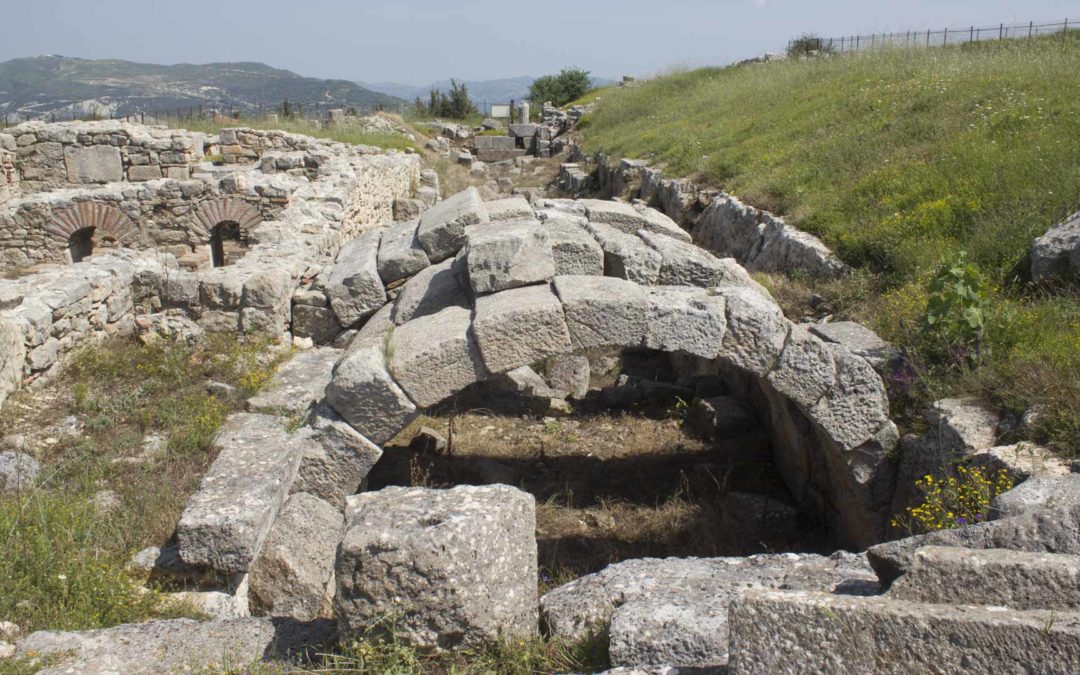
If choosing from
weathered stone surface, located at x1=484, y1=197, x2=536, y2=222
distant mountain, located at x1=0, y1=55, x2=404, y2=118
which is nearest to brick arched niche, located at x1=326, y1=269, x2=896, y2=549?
weathered stone surface, located at x1=484, y1=197, x2=536, y2=222

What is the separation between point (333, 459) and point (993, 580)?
3.92 meters

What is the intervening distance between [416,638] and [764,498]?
4.09m

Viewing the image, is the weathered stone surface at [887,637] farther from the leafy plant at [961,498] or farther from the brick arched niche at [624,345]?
the brick arched niche at [624,345]

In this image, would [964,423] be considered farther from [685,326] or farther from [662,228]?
[662,228]

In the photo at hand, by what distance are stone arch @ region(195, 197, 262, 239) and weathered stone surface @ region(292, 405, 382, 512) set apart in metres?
7.43

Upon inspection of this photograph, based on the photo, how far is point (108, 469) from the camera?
584cm

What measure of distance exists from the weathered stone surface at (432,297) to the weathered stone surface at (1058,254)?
4.62 m

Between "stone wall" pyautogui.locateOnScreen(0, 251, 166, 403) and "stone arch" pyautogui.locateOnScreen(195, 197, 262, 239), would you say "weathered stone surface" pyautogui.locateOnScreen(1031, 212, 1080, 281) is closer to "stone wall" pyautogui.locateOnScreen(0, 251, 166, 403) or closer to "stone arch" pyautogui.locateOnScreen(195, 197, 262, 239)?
"stone wall" pyautogui.locateOnScreen(0, 251, 166, 403)

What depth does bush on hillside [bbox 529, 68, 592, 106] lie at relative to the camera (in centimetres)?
4466

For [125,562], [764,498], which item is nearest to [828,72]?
[764,498]

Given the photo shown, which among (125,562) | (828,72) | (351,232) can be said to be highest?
(828,72)

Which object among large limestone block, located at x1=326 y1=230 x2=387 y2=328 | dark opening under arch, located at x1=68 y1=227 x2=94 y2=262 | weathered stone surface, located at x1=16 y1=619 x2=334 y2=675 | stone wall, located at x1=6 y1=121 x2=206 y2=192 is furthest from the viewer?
stone wall, located at x1=6 y1=121 x2=206 y2=192

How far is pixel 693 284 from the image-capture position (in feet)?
22.5

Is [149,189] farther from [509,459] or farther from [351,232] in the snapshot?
[509,459]
